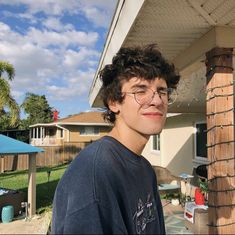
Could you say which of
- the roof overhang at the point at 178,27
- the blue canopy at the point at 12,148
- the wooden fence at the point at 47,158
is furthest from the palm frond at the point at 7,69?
the roof overhang at the point at 178,27

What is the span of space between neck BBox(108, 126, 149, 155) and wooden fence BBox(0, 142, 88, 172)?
82.0 feet

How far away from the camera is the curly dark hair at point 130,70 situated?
1.79 meters

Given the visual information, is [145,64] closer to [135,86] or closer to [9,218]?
[135,86]

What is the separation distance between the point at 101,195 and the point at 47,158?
27.9 meters

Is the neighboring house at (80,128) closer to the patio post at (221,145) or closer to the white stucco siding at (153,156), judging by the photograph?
the white stucco siding at (153,156)

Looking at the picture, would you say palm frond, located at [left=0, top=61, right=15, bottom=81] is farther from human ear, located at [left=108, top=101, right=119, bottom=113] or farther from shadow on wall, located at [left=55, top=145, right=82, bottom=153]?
human ear, located at [left=108, top=101, right=119, bottom=113]

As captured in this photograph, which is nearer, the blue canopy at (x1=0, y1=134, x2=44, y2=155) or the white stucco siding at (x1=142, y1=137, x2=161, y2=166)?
the blue canopy at (x1=0, y1=134, x2=44, y2=155)

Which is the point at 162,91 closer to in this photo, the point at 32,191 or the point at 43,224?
the point at 43,224

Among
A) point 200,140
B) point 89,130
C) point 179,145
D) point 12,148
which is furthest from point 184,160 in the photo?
point 89,130

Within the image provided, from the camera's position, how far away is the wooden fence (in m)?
25.4

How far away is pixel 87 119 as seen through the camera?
36.5 metres

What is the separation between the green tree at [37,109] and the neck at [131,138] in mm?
57900

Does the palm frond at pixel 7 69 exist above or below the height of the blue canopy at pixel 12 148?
above

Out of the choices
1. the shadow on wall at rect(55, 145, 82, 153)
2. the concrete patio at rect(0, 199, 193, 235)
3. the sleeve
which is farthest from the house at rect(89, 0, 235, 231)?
the shadow on wall at rect(55, 145, 82, 153)
